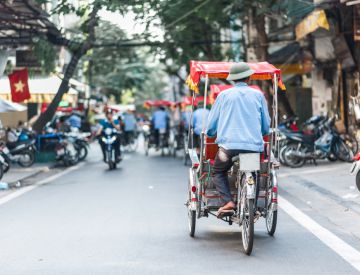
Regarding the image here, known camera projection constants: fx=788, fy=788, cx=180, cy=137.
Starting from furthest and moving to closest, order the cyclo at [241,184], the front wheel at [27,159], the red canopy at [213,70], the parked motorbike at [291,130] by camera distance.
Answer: the front wheel at [27,159], the parked motorbike at [291,130], the red canopy at [213,70], the cyclo at [241,184]

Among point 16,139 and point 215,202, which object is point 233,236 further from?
point 16,139

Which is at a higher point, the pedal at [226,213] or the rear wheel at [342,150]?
the pedal at [226,213]

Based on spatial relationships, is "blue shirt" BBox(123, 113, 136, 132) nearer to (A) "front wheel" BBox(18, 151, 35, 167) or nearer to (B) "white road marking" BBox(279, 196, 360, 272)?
(A) "front wheel" BBox(18, 151, 35, 167)

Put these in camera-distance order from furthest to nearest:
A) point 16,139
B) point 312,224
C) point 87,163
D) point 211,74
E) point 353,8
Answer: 1. point 87,163
2. point 16,139
3. point 353,8
4. point 312,224
5. point 211,74

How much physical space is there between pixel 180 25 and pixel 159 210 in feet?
48.5

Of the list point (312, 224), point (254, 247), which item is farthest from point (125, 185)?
point (254, 247)

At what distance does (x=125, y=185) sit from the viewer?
50.1 ft

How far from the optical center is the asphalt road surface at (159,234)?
22.3 feet

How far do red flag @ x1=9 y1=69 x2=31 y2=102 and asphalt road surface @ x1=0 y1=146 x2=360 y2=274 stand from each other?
779 cm

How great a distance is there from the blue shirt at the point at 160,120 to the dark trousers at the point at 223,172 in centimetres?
1892

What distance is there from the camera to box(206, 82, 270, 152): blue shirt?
7.58m

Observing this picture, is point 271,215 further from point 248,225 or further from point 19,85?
point 19,85

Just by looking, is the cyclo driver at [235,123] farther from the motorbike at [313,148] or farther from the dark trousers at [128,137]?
the dark trousers at [128,137]

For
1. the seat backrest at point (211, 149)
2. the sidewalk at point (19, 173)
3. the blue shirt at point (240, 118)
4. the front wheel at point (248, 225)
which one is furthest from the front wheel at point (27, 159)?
the front wheel at point (248, 225)
